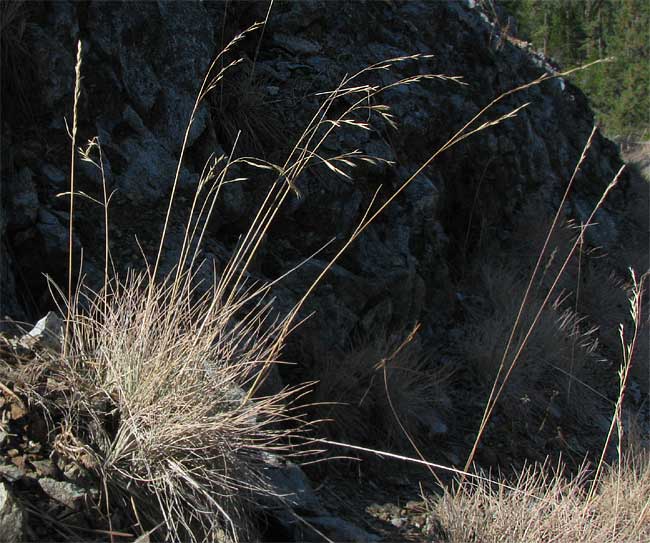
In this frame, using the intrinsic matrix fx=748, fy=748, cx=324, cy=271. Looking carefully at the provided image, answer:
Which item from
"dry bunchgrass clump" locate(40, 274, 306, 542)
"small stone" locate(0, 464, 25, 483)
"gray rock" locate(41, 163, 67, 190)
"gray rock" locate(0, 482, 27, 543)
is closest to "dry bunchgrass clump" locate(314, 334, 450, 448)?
"dry bunchgrass clump" locate(40, 274, 306, 542)

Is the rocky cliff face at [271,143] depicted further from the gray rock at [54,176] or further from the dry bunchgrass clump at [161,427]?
the dry bunchgrass clump at [161,427]

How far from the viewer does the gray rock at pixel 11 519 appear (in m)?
1.87

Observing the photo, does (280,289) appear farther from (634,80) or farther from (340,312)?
(634,80)

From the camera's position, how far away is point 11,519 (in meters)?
1.89

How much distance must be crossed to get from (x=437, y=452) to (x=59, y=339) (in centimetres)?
225

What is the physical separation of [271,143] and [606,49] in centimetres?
2782

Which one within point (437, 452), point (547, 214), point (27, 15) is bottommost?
point (437, 452)

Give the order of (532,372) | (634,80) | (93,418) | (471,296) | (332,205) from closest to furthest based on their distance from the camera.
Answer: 1. (93,418)
2. (332,205)
3. (532,372)
4. (471,296)
5. (634,80)

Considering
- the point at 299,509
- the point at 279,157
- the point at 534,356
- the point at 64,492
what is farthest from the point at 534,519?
the point at 279,157

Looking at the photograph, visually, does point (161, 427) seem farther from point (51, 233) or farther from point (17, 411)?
point (51, 233)

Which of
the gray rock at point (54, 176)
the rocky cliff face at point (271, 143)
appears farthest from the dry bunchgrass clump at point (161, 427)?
the gray rock at point (54, 176)

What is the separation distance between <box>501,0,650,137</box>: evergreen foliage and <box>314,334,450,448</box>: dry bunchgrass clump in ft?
75.7

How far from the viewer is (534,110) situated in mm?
8461

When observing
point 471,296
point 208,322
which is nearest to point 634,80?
point 471,296
